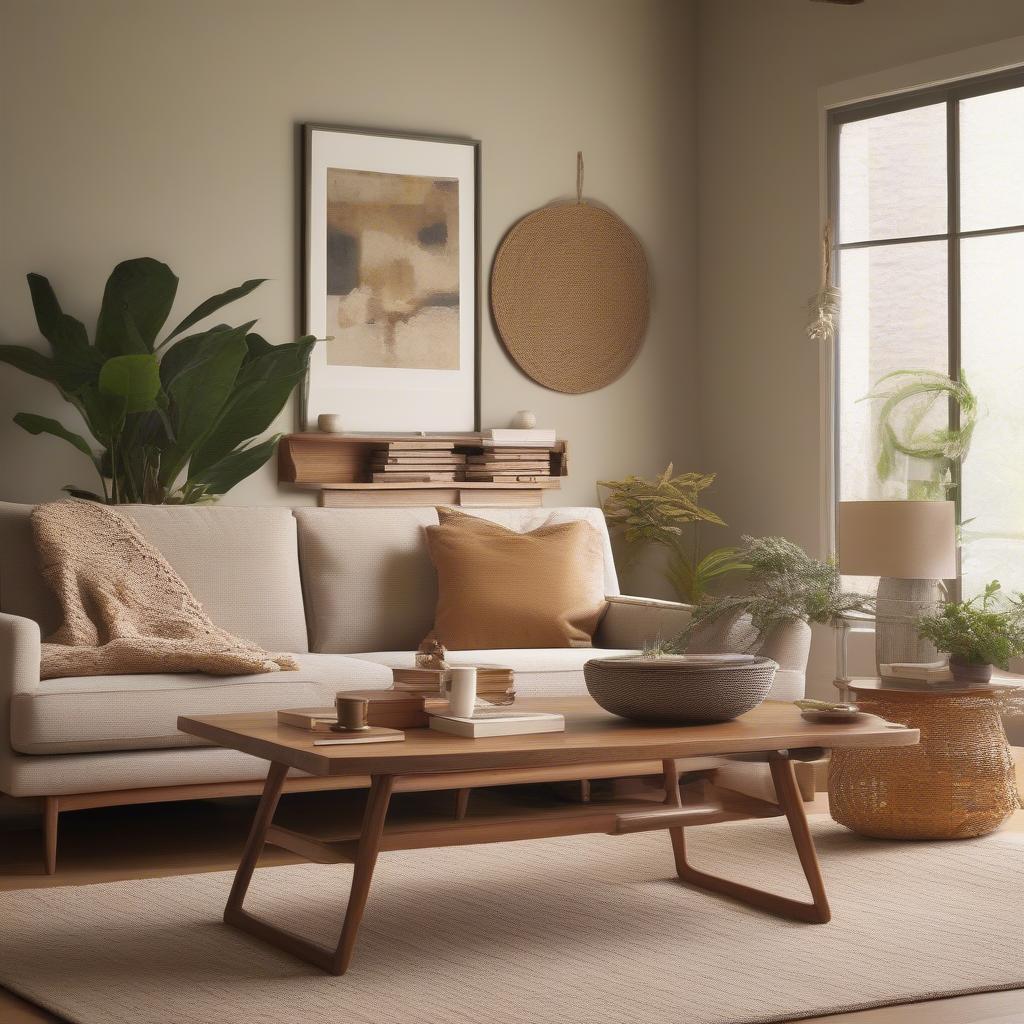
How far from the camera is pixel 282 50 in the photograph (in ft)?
17.6

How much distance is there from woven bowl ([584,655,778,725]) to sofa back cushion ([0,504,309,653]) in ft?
5.28

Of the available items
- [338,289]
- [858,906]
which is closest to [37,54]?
[338,289]

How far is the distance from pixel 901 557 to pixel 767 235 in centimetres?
237

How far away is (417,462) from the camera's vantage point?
5.44 metres

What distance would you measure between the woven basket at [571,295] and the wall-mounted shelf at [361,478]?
1.62 feet

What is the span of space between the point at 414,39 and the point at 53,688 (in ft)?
10.4

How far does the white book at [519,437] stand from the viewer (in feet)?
18.2

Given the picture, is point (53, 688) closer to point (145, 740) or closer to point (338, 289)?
point (145, 740)

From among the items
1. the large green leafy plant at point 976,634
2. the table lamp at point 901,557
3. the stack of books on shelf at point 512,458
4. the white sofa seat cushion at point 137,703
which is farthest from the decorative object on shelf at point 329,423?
the large green leafy plant at point 976,634

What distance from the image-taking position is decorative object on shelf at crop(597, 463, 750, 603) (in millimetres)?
5801

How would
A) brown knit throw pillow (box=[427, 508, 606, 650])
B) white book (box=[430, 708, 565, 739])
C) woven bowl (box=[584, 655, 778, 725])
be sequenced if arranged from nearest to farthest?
1. white book (box=[430, 708, 565, 739])
2. woven bowl (box=[584, 655, 778, 725])
3. brown knit throw pillow (box=[427, 508, 606, 650])

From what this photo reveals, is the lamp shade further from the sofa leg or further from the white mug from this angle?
the sofa leg

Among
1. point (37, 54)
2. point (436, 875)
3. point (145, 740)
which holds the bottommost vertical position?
point (436, 875)

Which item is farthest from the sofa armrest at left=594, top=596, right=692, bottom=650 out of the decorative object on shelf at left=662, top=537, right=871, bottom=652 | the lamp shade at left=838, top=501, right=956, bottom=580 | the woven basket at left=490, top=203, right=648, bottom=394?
the woven basket at left=490, top=203, right=648, bottom=394
